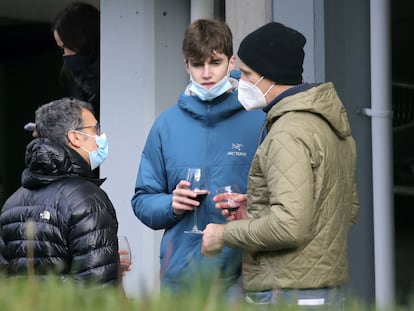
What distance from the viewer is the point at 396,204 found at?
22.6 ft

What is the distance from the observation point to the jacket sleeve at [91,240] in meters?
4.36

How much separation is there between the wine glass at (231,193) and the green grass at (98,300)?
1.45 m

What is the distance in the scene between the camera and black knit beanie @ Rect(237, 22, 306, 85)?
4.30m

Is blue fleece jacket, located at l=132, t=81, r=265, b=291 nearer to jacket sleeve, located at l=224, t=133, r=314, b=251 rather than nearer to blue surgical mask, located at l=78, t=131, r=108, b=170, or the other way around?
blue surgical mask, located at l=78, t=131, r=108, b=170

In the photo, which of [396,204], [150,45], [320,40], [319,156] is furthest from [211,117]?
[150,45]

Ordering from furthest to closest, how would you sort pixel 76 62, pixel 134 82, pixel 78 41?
pixel 134 82, pixel 76 62, pixel 78 41

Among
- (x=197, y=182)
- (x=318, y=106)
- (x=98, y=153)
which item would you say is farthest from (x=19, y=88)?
(x=318, y=106)

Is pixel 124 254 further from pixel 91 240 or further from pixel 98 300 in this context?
pixel 98 300

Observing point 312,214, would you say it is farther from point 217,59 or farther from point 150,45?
point 150,45

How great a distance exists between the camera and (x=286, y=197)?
3.93 m

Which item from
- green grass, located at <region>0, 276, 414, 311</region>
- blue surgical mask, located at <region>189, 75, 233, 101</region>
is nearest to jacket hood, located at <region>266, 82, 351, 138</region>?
blue surgical mask, located at <region>189, 75, 233, 101</region>

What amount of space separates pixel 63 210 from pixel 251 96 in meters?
0.93

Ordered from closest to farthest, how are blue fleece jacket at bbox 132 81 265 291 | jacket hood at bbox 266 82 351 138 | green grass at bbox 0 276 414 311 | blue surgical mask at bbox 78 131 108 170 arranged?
1. green grass at bbox 0 276 414 311
2. jacket hood at bbox 266 82 351 138
3. blue fleece jacket at bbox 132 81 265 291
4. blue surgical mask at bbox 78 131 108 170

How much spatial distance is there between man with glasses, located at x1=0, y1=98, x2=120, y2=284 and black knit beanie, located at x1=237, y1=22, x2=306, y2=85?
2.88ft
